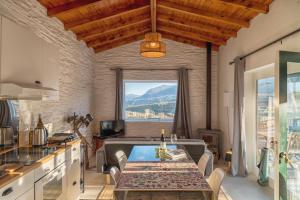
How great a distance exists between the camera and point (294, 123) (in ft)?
9.16

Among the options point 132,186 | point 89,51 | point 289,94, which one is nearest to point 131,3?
point 89,51

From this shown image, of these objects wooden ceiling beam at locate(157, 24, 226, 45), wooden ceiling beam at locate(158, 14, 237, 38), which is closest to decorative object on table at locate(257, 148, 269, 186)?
wooden ceiling beam at locate(158, 14, 237, 38)

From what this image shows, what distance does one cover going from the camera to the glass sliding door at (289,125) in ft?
8.99

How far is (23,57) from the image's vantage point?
2.49 meters

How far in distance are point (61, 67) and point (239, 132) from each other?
3753mm

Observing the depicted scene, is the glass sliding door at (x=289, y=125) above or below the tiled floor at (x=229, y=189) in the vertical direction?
above

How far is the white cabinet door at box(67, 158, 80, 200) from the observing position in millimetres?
3260

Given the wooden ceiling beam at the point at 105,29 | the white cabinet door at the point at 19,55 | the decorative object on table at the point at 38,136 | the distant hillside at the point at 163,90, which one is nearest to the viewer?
the white cabinet door at the point at 19,55

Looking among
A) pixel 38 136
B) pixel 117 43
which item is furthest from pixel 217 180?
pixel 117 43

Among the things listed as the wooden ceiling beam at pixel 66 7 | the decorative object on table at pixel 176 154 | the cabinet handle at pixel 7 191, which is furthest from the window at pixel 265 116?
the cabinet handle at pixel 7 191

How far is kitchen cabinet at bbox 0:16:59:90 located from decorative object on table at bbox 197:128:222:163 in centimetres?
446

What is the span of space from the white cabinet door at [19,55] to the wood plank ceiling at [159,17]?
4.36 feet

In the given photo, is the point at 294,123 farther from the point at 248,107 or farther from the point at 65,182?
the point at 65,182

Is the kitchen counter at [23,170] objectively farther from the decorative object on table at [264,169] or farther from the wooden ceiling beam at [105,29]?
the decorative object on table at [264,169]
